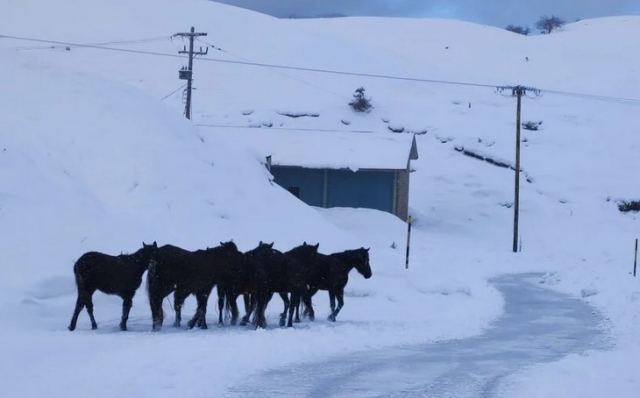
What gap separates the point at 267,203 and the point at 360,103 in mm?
39887

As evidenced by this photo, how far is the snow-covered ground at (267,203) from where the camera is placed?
1330 cm

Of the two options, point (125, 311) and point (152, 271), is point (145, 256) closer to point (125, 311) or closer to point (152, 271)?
point (152, 271)

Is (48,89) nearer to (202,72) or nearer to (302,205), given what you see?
(302,205)

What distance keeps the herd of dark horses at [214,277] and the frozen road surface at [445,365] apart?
3.03m

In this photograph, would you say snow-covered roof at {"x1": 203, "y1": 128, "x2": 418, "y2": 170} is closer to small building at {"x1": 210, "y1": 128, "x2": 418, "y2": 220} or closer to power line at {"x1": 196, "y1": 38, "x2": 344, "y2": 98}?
small building at {"x1": 210, "y1": 128, "x2": 418, "y2": 220}

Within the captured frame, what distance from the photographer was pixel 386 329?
17.0m

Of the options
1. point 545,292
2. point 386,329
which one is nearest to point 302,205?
point 545,292

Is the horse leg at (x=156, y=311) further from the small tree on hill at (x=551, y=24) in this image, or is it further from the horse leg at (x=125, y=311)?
the small tree on hill at (x=551, y=24)

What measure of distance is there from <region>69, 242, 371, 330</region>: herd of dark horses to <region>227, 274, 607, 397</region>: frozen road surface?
303 centimetres

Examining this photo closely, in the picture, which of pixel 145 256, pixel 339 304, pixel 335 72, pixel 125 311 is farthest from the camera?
pixel 335 72

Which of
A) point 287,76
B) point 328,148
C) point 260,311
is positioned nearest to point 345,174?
point 328,148

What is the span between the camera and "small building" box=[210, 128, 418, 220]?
46656 mm

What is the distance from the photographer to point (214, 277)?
16.8 metres

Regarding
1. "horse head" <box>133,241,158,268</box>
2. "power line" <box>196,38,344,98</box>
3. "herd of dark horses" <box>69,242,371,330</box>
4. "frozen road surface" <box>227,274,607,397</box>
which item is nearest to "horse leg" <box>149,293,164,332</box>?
"herd of dark horses" <box>69,242,371,330</box>
